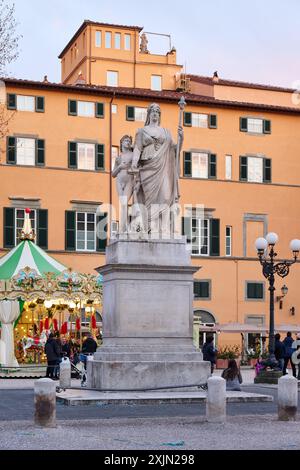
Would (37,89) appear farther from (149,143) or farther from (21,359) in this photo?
(149,143)

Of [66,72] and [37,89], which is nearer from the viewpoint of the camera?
[37,89]

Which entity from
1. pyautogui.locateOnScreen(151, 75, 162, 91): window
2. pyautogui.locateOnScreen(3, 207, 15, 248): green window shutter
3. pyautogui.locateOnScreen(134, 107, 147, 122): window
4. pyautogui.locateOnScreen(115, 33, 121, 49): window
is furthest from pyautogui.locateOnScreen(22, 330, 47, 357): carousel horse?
pyautogui.locateOnScreen(115, 33, 121, 49): window

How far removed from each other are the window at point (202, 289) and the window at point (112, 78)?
16.6 metres

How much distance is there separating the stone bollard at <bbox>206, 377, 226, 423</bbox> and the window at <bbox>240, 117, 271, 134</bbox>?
156ft

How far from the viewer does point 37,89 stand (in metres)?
58.9

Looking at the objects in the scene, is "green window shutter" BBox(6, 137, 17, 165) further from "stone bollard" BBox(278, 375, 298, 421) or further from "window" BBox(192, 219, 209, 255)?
"stone bollard" BBox(278, 375, 298, 421)

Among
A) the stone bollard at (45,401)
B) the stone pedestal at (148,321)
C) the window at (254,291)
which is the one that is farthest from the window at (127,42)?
the stone bollard at (45,401)

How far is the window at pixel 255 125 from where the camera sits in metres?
63.8

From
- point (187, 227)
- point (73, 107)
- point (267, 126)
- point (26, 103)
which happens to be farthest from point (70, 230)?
point (267, 126)

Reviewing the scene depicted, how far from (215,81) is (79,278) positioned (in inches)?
1257

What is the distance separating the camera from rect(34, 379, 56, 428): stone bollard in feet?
52.5

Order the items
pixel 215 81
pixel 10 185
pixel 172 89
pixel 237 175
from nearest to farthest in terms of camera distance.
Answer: pixel 10 185 < pixel 237 175 < pixel 215 81 < pixel 172 89
